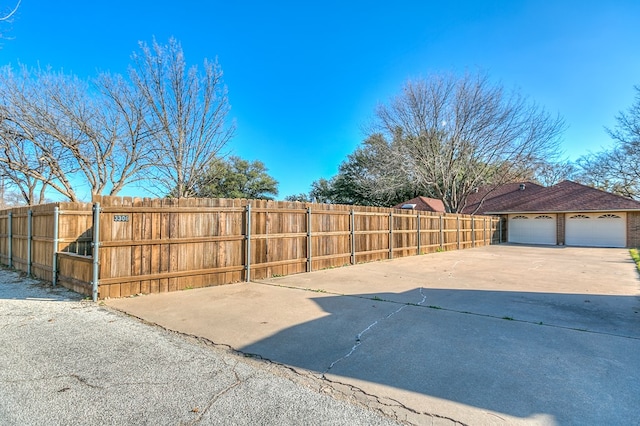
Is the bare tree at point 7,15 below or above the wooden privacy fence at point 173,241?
above

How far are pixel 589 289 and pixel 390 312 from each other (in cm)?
491

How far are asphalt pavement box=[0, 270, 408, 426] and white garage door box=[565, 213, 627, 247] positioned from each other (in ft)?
80.3

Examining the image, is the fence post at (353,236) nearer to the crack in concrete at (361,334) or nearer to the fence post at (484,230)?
the crack in concrete at (361,334)

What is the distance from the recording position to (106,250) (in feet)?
18.1

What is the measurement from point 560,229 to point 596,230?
6.02 ft

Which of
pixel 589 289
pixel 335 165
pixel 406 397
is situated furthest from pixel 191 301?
pixel 335 165

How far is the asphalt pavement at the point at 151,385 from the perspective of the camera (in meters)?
2.17

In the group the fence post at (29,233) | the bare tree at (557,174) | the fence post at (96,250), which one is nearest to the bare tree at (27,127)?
the fence post at (29,233)

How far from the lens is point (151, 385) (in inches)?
102

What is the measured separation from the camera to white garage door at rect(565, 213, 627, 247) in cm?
1933

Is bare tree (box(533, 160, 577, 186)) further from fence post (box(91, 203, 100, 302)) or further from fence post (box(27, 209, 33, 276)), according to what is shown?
fence post (box(27, 209, 33, 276))

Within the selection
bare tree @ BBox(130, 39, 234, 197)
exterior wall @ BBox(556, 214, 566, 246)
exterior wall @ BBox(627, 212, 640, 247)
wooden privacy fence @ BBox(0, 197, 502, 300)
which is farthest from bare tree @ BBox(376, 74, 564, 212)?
wooden privacy fence @ BBox(0, 197, 502, 300)

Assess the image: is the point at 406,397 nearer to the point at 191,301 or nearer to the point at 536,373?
the point at 536,373

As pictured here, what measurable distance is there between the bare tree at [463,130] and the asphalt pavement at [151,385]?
19653mm
